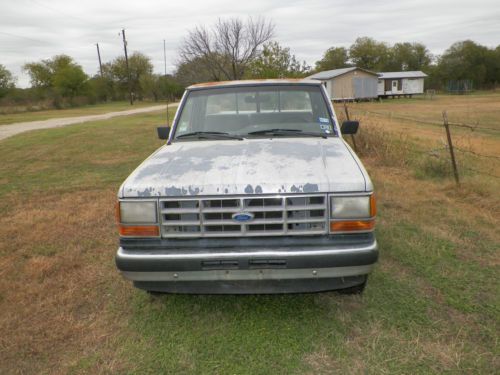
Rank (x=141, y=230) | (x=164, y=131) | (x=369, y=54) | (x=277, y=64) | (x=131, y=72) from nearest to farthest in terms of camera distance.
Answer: (x=141, y=230) < (x=164, y=131) < (x=277, y=64) < (x=131, y=72) < (x=369, y=54)

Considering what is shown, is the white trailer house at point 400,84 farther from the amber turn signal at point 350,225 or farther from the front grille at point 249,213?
the front grille at point 249,213

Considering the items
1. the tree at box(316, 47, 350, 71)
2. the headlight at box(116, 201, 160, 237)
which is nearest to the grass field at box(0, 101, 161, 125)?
the headlight at box(116, 201, 160, 237)

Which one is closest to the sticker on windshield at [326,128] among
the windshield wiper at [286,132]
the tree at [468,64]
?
the windshield wiper at [286,132]

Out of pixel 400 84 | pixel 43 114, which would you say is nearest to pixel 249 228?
pixel 43 114

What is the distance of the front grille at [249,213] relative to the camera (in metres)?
2.63

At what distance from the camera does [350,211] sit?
8.70 ft

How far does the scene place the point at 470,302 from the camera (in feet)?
10.5

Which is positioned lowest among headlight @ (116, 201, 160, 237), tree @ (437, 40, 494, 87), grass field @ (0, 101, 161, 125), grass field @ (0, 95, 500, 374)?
grass field @ (0, 95, 500, 374)

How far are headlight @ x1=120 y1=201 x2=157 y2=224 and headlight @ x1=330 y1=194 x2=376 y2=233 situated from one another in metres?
1.20

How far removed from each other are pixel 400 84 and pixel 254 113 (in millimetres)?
53171

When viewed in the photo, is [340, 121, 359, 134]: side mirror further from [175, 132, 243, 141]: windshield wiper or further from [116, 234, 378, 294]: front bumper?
[116, 234, 378, 294]: front bumper

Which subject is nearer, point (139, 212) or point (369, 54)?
point (139, 212)

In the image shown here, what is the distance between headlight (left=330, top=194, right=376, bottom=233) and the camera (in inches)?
104

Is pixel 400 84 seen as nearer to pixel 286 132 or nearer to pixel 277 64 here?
pixel 277 64
